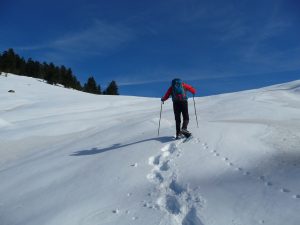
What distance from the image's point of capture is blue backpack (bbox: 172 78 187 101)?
10.6 m

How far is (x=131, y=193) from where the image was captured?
21.5ft

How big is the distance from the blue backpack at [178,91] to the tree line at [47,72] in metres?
70.8

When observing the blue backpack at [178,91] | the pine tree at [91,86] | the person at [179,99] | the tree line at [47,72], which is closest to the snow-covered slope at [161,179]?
the person at [179,99]

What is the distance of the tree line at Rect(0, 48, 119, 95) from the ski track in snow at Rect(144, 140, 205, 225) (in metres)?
73.4

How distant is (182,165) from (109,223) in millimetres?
2743

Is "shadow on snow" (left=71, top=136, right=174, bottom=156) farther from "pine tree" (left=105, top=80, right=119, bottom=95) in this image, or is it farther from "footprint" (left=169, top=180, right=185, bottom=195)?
"pine tree" (left=105, top=80, right=119, bottom=95)

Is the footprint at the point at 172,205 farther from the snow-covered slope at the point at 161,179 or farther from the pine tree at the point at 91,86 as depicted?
the pine tree at the point at 91,86

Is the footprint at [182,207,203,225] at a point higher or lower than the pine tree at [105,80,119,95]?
lower

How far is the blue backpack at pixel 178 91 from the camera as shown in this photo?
10578 mm

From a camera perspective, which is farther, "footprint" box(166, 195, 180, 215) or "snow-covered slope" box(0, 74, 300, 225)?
"footprint" box(166, 195, 180, 215)

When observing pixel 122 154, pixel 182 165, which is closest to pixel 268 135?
pixel 182 165

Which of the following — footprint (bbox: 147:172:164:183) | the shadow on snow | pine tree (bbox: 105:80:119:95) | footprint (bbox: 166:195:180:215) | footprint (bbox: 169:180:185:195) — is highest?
pine tree (bbox: 105:80:119:95)

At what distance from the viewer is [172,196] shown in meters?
6.23

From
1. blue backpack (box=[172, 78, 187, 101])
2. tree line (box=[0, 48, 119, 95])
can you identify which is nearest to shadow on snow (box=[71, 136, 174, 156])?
blue backpack (box=[172, 78, 187, 101])
